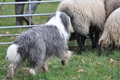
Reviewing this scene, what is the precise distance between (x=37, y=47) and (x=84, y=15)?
2.27 meters

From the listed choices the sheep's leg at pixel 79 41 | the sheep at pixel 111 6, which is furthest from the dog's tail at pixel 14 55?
the sheep at pixel 111 6

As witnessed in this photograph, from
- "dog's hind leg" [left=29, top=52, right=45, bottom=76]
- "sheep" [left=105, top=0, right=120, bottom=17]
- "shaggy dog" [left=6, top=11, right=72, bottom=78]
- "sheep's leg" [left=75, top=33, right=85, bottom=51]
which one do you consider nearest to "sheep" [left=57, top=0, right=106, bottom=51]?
"sheep's leg" [left=75, top=33, right=85, bottom=51]

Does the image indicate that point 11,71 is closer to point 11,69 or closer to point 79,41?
point 11,69

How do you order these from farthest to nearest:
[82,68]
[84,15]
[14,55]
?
[84,15], [82,68], [14,55]

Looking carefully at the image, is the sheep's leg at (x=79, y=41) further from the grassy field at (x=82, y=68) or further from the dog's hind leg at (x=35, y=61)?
the dog's hind leg at (x=35, y=61)

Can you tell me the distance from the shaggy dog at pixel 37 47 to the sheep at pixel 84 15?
1290mm

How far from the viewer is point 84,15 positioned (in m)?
6.94

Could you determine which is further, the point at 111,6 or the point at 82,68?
the point at 111,6

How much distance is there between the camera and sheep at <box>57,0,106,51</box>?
6887 mm

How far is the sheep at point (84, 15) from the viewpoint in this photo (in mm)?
6887

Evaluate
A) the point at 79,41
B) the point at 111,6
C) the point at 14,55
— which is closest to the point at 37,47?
the point at 14,55

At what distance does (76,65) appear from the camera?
6.11 m

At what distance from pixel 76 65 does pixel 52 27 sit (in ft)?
3.61

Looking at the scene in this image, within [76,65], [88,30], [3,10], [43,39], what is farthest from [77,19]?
[3,10]
